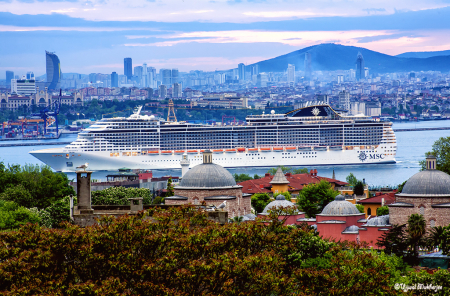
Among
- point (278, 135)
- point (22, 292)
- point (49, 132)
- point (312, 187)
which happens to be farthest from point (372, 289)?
point (49, 132)

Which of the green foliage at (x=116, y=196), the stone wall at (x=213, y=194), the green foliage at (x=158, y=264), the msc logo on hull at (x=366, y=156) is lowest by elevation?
the msc logo on hull at (x=366, y=156)

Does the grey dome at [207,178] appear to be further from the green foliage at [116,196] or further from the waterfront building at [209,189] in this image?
the green foliage at [116,196]

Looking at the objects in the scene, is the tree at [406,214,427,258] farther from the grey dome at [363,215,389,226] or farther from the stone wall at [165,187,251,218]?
the stone wall at [165,187,251,218]

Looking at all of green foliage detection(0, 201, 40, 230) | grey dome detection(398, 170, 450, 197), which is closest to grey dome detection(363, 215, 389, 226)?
grey dome detection(398, 170, 450, 197)

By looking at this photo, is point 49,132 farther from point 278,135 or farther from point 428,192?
point 428,192

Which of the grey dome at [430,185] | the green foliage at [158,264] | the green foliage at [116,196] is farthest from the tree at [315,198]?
the green foliage at [158,264]

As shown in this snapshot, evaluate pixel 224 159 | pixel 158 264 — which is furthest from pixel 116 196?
pixel 224 159

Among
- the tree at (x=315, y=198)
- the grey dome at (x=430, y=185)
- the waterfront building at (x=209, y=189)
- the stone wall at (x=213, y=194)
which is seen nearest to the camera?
the grey dome at (x=430, y=185)
